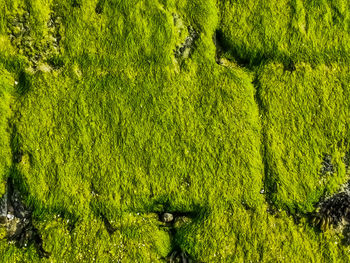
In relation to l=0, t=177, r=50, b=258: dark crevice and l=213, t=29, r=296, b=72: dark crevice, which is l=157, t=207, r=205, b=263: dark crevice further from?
l=213, t=29, r=296, b=72: dark crevice

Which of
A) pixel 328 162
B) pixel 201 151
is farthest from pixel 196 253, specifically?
pixel 328 162

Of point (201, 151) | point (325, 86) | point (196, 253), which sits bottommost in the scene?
point (196, 253)

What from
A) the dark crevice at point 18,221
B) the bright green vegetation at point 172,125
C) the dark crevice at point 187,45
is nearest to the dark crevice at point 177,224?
the bright green vegetation at point 172,125

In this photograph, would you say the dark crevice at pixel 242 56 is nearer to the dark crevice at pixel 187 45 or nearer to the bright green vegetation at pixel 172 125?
the bright green vegetation at pixel 172 125

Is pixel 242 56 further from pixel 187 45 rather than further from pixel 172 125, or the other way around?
pixel 172 125

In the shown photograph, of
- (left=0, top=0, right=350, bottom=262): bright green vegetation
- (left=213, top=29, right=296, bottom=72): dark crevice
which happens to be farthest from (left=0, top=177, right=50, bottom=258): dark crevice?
(left=213, top=29, right=296, bottom=72): dark crevice

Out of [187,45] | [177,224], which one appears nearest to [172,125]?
[187,45]

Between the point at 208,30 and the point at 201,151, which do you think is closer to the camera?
the point at 201,151

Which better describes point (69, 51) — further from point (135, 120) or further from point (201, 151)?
point (201, 151)
